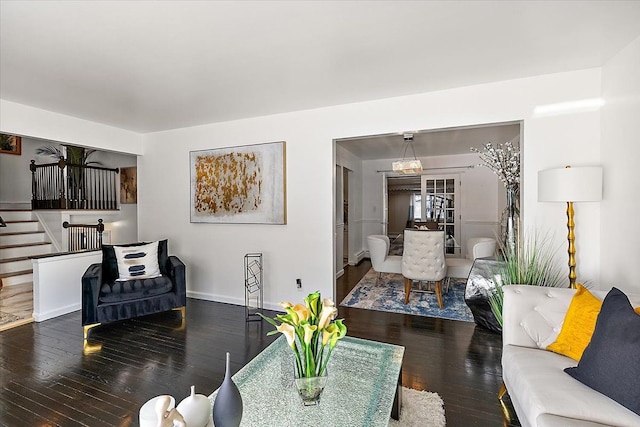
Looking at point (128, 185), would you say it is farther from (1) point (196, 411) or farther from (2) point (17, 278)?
(1) point (196, 411)

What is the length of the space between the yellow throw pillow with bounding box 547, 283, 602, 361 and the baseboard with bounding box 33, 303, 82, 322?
4845mm

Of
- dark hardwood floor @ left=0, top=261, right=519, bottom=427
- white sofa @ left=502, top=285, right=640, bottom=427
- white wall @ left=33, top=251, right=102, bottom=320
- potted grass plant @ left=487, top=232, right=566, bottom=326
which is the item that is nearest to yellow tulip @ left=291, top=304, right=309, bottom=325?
white sofa @ left=502, top=285, right=640, bottom=427

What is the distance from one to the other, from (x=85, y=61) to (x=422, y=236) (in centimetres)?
380

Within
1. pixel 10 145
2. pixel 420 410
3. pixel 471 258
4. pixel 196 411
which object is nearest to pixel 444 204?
pixel 471 258

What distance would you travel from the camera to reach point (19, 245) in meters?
5.17

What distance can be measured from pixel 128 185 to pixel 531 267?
7136 mm

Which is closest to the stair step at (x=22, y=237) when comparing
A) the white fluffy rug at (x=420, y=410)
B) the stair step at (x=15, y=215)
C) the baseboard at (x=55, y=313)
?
the stair step at (x=15, y=215)

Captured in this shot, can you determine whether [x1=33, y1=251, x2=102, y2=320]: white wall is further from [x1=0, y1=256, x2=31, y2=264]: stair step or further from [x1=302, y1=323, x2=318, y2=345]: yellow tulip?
[x1=302, y1=323, x2=318, y2=345]: yellow tulip

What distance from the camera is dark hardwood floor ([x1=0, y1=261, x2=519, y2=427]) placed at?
77.2 inches

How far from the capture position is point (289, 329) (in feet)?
4.35

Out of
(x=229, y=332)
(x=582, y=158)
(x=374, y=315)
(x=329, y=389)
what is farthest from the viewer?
(x=374, y=315)

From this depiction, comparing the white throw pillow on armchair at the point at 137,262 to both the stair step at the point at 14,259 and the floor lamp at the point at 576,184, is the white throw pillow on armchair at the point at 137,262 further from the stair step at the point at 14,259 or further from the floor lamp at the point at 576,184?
the floor lamp at the point at 576,184

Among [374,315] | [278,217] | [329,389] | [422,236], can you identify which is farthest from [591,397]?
[278,217]

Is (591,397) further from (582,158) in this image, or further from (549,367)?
(582,158)
